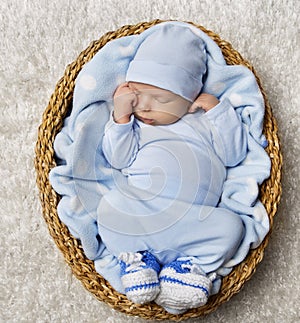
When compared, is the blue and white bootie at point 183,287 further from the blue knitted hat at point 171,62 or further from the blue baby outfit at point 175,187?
the blue knitted hat at point 171,62

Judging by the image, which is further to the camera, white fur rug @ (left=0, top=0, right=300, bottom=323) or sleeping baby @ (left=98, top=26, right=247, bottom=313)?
white fur rug @ (left=0, top=0, right=300, bottom=323)

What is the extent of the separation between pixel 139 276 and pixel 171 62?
40 centimetres

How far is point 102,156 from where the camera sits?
136 centimetres

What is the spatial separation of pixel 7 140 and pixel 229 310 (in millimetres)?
605

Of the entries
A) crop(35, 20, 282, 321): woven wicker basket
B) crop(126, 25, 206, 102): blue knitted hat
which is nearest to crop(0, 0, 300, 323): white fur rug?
crop(35, 20, 282, 321): woven wicker basket

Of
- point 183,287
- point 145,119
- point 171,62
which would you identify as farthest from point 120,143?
point 183,287

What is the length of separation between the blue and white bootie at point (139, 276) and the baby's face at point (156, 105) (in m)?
0.26

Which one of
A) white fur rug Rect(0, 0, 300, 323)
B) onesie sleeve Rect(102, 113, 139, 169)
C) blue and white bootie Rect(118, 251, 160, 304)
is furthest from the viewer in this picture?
white fur rug Rect(0, 0, 300, 323)

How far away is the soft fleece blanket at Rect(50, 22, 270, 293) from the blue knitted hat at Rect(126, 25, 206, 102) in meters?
0.04

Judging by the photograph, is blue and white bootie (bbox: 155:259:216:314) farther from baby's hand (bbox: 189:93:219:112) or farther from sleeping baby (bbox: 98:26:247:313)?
baby's hand (bbox: 189:93:219:112)

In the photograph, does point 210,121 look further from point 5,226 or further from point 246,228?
point 5,226

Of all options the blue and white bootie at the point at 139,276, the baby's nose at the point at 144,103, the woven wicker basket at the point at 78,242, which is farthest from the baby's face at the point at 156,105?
the blue and white bootie at the point at 139,276

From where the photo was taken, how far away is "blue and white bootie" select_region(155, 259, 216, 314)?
1.20 meters

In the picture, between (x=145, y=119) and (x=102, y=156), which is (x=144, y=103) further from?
(x=102, y=156)
